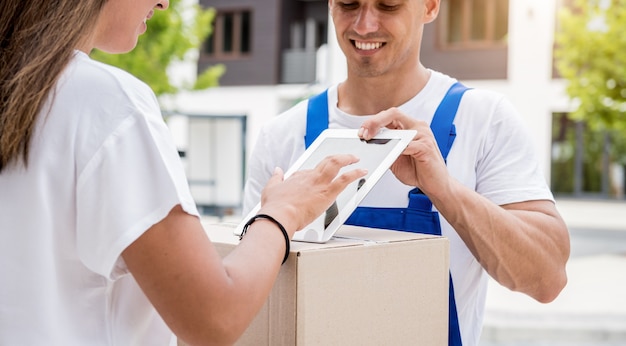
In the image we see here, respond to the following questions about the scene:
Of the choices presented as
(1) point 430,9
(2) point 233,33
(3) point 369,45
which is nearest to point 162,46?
(2) point 233,33

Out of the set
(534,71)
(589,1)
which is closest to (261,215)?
(589,1)

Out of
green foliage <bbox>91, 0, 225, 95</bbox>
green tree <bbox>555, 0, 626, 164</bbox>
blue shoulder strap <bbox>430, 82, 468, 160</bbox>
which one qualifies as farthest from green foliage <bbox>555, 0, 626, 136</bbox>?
blue shoulder strap <bbox>430, 82, 468, 160</bbox>

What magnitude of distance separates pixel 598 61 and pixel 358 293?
1305 cm

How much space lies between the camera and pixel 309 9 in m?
23.7

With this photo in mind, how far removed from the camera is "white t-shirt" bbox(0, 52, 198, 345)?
1.13 meters

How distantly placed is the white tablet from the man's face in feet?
1.20

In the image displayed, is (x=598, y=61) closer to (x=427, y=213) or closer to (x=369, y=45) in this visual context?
(x=369, y=45)

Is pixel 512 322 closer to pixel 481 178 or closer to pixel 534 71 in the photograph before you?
pixel 481 178

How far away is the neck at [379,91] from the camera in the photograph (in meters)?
2.04

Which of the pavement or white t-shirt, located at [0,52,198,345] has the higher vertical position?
white t-shirt, located at [0,52,198,345]

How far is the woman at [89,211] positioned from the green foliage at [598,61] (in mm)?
12958

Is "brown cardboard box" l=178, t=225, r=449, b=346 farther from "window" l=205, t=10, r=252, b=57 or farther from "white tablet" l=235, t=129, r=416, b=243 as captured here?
"window" l=205, t=10, r=252, b=57

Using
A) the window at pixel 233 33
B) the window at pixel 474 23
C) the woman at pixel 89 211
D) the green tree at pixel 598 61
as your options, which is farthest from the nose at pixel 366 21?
the window at pixel 233 33

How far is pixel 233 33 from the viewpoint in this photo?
2389 cm
